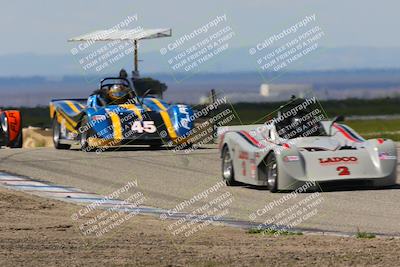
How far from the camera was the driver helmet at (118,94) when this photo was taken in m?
26.8

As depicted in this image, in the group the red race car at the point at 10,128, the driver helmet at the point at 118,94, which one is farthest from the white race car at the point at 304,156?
the red race car at the point at 10,128

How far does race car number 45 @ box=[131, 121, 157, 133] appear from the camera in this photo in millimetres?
25141

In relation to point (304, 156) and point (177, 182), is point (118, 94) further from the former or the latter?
point (304, 156)

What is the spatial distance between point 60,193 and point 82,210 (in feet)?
7.74

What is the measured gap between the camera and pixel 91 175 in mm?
20297

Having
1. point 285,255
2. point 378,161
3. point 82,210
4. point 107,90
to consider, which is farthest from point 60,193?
point 107,90

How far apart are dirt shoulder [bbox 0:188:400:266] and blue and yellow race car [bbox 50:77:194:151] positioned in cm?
1159

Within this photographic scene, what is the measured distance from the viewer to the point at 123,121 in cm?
2516

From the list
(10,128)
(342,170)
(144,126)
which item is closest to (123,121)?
(144,126)

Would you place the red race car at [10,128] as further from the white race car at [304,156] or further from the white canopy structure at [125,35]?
the white race car at [304,156]

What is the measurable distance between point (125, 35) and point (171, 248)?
77.6ft

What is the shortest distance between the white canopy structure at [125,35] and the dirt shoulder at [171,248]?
20.4 metres

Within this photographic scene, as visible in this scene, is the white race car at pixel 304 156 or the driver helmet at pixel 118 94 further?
the driver helmet at pixel 118 94

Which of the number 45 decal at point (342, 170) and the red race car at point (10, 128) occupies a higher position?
the number 45 decal at point (342, 170)
